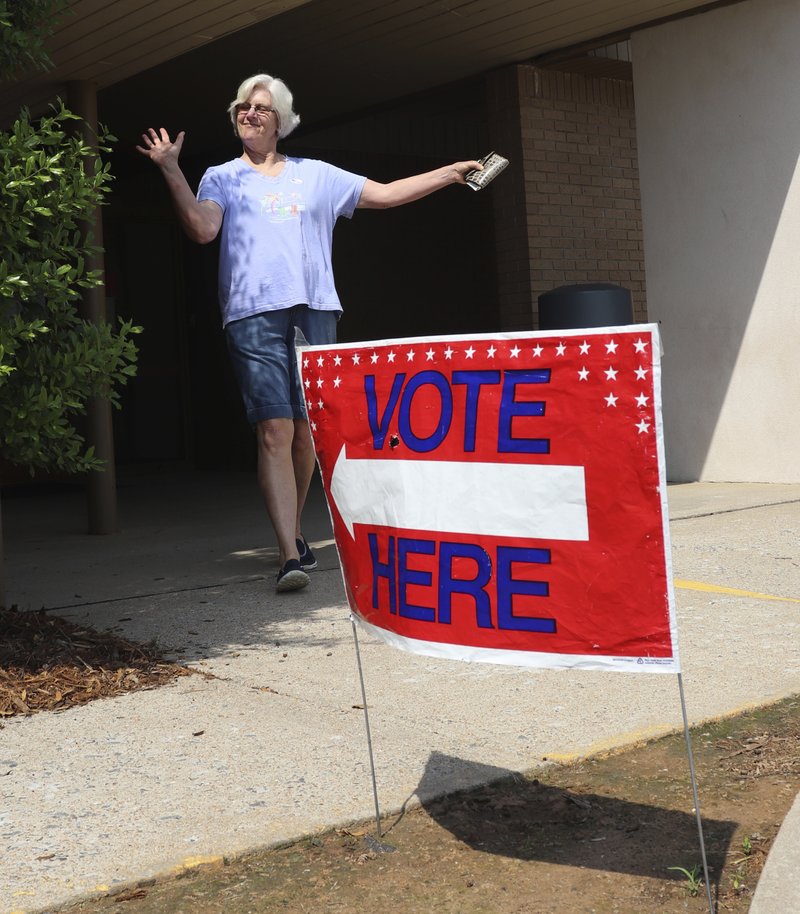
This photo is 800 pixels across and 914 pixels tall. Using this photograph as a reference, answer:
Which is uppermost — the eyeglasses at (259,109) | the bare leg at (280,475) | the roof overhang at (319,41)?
the roof overhang at (319,41)

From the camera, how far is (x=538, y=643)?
2506 millimetres

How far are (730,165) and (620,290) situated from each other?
121 cm

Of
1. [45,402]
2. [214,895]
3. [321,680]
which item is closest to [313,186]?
[45,402]

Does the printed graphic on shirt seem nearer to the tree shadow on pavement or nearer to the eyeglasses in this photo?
the eyeglasses

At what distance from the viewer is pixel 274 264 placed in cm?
521

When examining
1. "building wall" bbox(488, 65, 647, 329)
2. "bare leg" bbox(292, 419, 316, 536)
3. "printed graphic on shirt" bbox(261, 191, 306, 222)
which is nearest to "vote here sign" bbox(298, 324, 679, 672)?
"printed graphic on shirt" bbox(261, 191, 306, 222)

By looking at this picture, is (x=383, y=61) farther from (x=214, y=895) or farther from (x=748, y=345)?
(x=214, y=895)

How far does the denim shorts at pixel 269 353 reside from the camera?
523 cm

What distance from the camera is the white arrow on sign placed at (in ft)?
8.04

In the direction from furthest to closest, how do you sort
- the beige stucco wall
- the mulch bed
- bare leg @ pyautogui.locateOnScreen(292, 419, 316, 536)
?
the beige stucco wall < bare leg @ pyautogui.locateOnScreen(292, 419, 316, 536) < the mulch bed

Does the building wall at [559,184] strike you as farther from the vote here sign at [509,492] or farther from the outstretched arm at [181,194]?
the vote here sign at [509,492]

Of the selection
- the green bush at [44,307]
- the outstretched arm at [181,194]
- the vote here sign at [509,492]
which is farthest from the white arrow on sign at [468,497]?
the outstretched arm at [181,194]

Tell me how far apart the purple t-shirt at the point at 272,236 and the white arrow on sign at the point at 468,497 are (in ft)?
8.34

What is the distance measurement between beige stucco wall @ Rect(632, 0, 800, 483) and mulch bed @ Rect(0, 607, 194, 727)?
568cm
